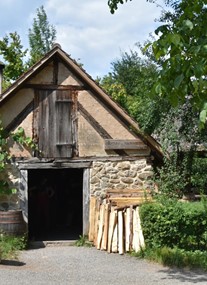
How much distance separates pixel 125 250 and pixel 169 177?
2827 mm

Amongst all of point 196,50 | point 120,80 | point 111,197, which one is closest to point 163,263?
point 111,197

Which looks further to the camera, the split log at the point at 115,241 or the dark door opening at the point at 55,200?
the dark door opening at the point at 55,200

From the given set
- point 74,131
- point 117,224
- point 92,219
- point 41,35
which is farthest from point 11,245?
point 41,35

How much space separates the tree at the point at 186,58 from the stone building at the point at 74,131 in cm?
870

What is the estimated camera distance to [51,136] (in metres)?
13.0

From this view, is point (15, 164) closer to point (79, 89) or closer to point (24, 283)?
point (79, 89)

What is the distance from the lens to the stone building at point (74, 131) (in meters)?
12.9

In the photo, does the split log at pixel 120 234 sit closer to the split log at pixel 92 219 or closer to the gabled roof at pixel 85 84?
the split log at pixel 92 219

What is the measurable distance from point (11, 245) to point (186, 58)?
911 cm

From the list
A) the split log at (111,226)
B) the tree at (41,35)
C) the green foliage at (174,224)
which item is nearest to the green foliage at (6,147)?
the split log at (111,226)

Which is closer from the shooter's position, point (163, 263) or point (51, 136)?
point (163, 263)

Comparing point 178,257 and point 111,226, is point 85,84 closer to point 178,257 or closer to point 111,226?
point 111,226

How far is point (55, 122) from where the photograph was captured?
1306cm

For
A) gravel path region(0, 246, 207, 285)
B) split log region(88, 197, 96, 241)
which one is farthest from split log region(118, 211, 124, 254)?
split log region(88, 197, 96, 241)
